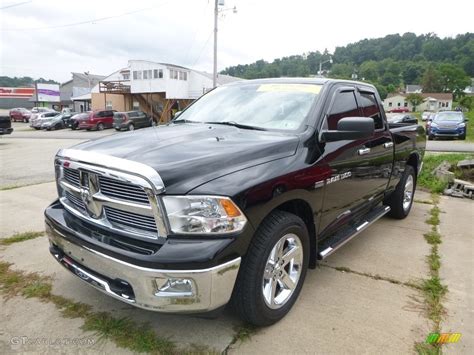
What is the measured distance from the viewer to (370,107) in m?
4.29

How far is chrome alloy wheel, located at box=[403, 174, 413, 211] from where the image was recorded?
5432 millimetres

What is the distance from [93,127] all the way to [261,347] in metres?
32.8

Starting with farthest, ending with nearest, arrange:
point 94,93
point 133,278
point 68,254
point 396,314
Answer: point 94,93
point 396,314
point 68,254
point 133,278

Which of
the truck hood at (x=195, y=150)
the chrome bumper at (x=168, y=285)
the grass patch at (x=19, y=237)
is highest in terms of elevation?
the truck hood at (x=195, y=150)

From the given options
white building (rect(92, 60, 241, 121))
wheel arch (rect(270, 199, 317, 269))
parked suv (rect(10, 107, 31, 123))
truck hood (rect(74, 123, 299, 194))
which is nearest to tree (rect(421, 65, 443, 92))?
white building (rect(92, 60, 241, 121))

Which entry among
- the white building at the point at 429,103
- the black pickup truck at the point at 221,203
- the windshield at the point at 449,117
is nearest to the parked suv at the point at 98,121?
the windshield at the point at 449,117

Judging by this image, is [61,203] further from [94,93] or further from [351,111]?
[94,93]

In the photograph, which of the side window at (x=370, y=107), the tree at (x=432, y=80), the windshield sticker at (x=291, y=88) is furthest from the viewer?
the tree at (x=432, y=80)

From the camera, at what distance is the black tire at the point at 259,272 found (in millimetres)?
2432

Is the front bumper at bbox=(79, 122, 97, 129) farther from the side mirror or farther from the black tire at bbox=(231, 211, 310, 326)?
the black tire at bbox=(231, 211, 310, 326)

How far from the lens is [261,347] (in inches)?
99.4

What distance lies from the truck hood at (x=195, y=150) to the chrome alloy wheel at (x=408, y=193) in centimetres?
319

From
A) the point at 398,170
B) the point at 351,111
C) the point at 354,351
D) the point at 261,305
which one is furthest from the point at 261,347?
the point at 398,170

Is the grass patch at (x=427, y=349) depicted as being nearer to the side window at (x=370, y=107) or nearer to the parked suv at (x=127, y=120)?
the side window at (x=370, y=107)
